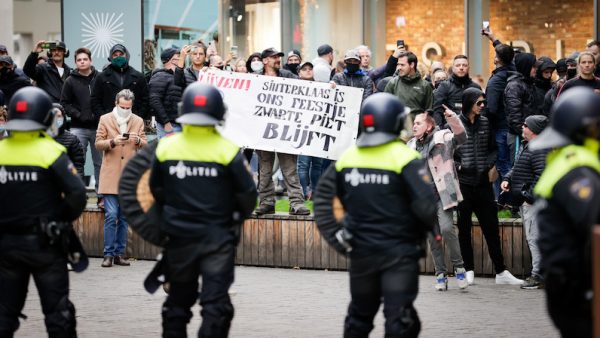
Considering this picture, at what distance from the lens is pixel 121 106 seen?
15141 mm

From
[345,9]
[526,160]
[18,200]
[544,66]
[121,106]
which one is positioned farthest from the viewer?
[345,9]

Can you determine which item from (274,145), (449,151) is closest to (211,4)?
(274,145)

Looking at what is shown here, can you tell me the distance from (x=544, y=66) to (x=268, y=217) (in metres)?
4.09

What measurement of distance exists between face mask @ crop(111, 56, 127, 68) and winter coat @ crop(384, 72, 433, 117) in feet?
11.3

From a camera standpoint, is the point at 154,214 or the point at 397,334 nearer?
the point at 397,334

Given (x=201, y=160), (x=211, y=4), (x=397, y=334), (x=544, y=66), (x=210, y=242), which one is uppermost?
(x=211, y=4)

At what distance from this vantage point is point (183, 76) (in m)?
16.3

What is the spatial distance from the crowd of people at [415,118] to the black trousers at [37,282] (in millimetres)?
4383

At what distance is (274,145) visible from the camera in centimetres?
1576

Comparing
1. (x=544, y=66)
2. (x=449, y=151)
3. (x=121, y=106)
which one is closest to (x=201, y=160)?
(x=449, y=151)

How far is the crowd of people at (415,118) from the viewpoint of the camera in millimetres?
13414

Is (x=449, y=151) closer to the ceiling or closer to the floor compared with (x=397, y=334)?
closer to the ceiling

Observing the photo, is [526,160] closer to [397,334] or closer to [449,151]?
[449,151]

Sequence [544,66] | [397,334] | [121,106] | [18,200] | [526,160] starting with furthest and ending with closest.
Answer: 1. [544,66]
2. [121,106]
3. [526,160]
4. [18,200]
5. [397,334]
